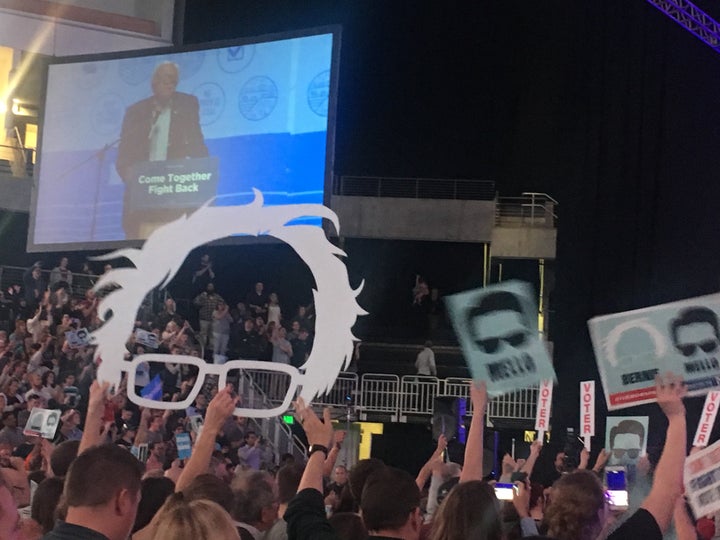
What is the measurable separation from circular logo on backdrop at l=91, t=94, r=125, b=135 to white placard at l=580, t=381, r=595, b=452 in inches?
273

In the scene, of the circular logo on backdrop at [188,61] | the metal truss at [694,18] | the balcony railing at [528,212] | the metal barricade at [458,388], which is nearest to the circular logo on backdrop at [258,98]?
the circular logo on backdrop at [188,61]

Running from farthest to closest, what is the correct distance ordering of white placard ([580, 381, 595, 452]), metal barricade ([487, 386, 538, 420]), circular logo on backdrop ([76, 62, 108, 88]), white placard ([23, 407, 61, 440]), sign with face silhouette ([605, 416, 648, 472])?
metal barricade ([487, 386, 538, 420]), circular logo on backdrop ([76, 62, 108, 88]), sign with face silhouette ([605, 416, 648, 472]), white placard ([580, 381, 595, 452]), white placard ([23, 407, 61, 440])

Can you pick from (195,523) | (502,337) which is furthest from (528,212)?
(195,523)

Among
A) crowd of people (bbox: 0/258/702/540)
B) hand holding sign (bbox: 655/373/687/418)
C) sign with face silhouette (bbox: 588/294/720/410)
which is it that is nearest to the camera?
crowd of people (bbox: 0/258/702/540)

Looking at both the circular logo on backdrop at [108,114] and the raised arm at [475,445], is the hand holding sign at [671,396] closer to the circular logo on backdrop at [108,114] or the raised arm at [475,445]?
the raised arm at [475,445]

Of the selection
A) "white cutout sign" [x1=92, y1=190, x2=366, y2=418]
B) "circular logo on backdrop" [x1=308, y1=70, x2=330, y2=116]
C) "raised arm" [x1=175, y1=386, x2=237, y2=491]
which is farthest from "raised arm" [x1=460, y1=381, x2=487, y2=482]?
"circular logo on backdrop" [x1=308, y1=70, x2=330, y2=116]

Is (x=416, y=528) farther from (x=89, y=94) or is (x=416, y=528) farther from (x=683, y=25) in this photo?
(x=89, y=94)

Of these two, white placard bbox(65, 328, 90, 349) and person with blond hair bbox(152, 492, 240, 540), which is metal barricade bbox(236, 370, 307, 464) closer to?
white placard bbox(65, 328, 90, 349)

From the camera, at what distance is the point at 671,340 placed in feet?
16.0

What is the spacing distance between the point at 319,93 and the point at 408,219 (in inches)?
299

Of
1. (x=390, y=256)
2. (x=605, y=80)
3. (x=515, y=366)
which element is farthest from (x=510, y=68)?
(x=515, y=366)

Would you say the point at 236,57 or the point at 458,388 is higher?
the point at 236,57

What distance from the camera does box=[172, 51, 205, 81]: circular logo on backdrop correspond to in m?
12.6

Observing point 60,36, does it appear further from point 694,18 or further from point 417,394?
point 694,18
